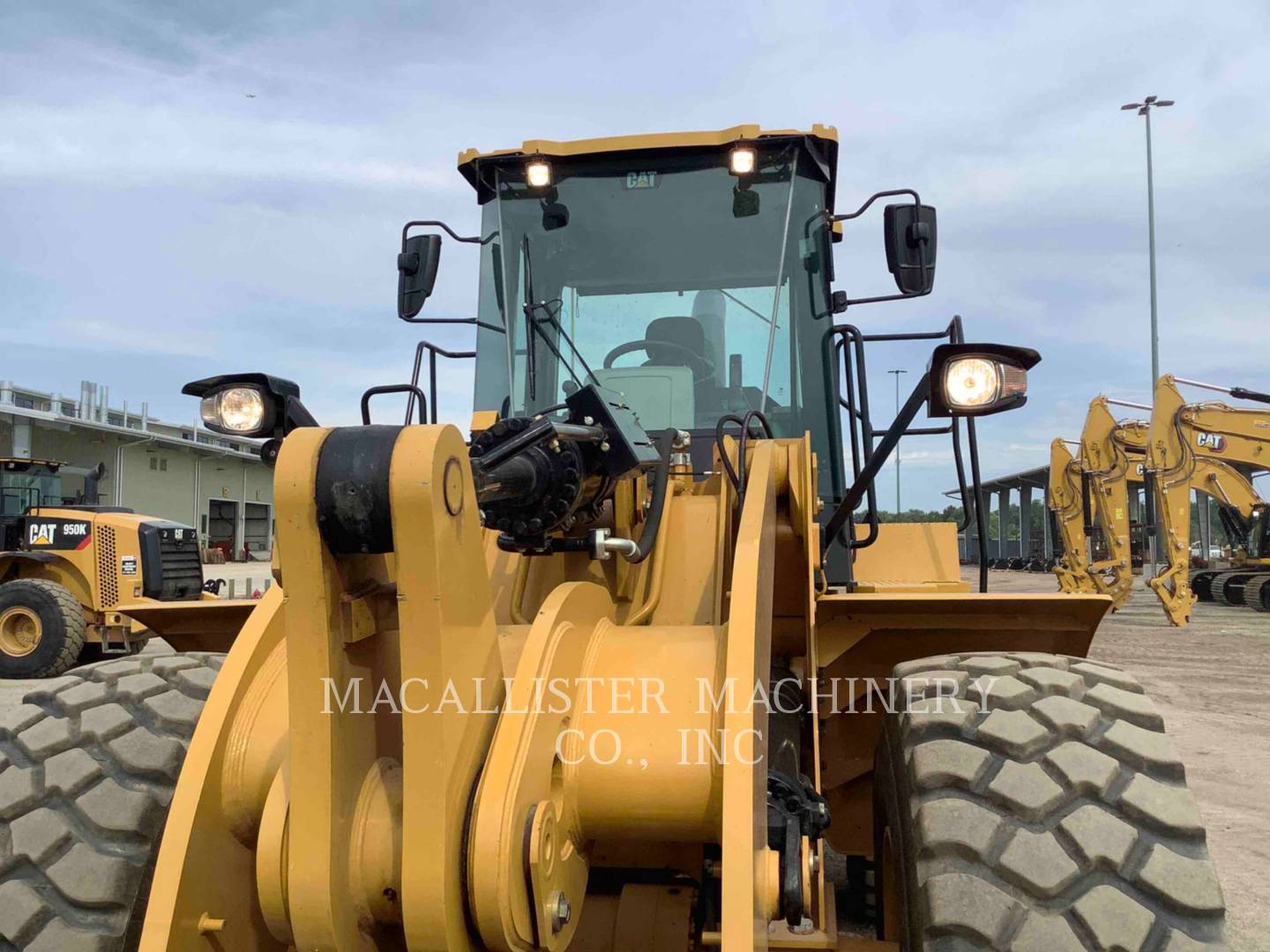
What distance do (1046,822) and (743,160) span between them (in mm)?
2627

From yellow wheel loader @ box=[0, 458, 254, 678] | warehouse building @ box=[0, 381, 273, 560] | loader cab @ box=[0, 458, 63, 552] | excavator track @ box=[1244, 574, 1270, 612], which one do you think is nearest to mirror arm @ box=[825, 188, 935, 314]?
yellow wheel loader @ box=[0, 458, 254, 678]

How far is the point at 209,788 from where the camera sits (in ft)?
6.61

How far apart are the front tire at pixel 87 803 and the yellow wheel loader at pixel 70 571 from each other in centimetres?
988

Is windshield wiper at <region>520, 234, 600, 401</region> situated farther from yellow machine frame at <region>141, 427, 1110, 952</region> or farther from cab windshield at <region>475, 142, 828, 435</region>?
yellow machine frame at <region>141, 427, 1110, 952</region>

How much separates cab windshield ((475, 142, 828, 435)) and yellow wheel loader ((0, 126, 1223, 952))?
20.7 inches

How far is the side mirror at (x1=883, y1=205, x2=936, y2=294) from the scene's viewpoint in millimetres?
3924

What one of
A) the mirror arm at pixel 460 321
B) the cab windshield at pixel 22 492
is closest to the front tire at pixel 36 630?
the cab windshield at pixel 22 492

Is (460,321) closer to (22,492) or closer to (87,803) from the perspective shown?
(87,803)

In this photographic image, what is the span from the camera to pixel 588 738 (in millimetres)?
2096

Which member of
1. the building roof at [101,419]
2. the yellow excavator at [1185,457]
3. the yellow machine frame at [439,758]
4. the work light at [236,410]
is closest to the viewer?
the yellow machine frame at [439,758]

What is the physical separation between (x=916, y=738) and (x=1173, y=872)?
574 mm

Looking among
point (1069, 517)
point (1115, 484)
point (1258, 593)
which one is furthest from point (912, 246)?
point (1258, 593)

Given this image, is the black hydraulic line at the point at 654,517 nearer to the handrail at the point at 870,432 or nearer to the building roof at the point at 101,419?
the handrail at the point at 870,432

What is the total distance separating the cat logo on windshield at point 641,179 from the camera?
4.01m
